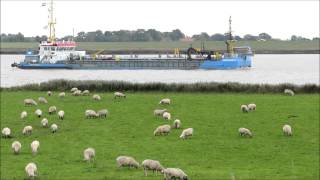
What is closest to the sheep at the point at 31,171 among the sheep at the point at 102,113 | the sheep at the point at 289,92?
the sheep at the point at 102,113

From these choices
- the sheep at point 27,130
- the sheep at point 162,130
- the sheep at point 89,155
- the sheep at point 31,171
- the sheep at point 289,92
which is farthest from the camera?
the sheep at point 289,92

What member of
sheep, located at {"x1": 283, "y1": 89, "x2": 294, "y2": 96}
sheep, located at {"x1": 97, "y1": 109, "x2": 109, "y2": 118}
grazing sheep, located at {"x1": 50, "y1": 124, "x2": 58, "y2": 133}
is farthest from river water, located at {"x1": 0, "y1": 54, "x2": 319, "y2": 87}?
grazing sheep, located at {"x1": 50, "y1": 124, "x2": 58, "y2": 133}

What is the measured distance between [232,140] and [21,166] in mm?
7588

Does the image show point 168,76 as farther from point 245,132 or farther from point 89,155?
point 89,155

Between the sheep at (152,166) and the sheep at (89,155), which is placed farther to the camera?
the sheep at (89,155)

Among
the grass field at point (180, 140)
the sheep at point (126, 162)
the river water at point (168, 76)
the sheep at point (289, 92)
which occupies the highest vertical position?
the sheep at point (289, 92)

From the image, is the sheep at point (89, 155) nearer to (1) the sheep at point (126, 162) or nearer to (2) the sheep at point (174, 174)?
(1) the sheep at point (126, 162)

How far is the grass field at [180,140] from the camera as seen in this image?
1702cm

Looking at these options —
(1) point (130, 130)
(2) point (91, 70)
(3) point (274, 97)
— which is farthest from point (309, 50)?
(1) point (130, 130)

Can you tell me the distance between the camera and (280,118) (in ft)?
89.4

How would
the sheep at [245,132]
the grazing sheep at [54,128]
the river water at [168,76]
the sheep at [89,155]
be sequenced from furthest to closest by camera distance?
the river water at [168,76]
the grazing sheep at [54,128]
the sheep at [245,132]
the sheep at [89,155]

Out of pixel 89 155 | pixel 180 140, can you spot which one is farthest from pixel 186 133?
pixel 89 155

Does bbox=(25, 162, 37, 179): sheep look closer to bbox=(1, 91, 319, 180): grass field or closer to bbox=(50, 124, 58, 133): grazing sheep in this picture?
bbox=(1, 91, 319, 180): grass field

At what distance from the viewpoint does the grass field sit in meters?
17.0
